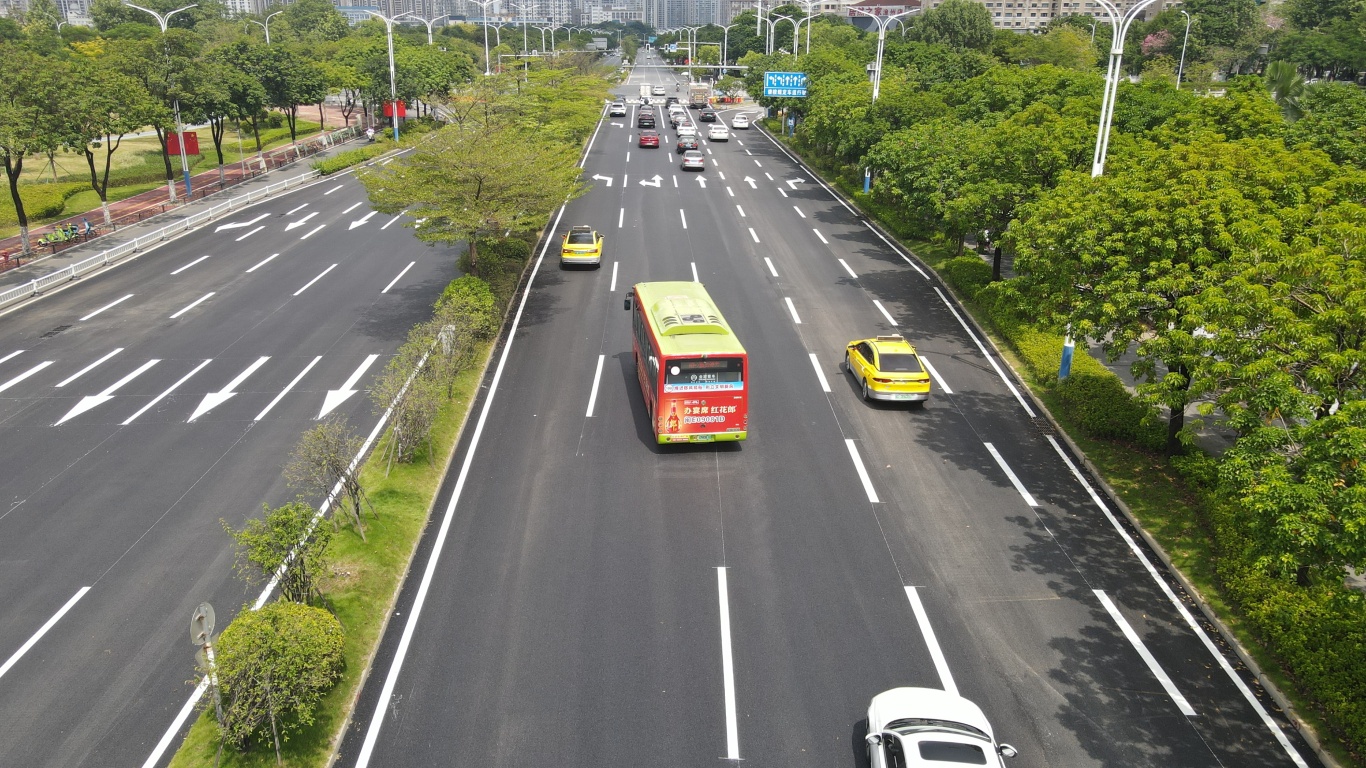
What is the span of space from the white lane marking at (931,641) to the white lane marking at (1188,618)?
191 inches

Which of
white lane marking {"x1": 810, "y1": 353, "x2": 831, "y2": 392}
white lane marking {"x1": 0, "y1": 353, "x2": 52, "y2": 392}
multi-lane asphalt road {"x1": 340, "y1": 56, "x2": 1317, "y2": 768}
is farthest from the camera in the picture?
white lane marking {"x1": 810, "y1": 353, "x2": 831, "y2": 392}

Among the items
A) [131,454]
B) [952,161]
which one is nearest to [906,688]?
[131,454]

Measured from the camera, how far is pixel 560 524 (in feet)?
65.1

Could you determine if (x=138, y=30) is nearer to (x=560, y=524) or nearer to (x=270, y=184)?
(x=270, y=184)

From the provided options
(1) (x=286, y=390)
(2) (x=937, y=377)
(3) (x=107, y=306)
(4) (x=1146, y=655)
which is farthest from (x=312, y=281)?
(4) (x=1146, y=655)

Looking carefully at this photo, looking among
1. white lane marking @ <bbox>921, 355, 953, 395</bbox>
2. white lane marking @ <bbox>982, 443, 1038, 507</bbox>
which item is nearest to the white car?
white lane marking @ <bbox>982, 443, 1038, 507</bbox>

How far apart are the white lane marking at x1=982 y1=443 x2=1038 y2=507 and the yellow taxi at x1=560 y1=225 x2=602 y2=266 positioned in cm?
2060

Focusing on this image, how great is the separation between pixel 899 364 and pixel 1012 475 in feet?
16.0

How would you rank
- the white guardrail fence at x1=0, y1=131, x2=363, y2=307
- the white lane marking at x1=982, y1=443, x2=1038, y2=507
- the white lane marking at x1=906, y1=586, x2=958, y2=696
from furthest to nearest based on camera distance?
the white guardrail fence at x1=0, y1=131, x2=363, y2=307 < the white lane marking at x1=982, y1=443, x2=1038, y2=507 < the white lane marking at x1=906, y1=586, x2=958, y2=696

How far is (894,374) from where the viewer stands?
2562 centimetres

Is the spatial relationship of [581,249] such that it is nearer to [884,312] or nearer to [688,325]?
[884,312]

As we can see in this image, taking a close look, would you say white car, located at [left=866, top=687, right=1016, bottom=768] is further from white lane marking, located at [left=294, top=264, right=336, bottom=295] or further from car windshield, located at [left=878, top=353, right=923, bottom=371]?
white lane marking, located at [left=294, top=264, right=336, bottom=295]

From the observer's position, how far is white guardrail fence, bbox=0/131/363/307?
34.5 meters

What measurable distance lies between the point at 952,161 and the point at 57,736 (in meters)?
33.4
